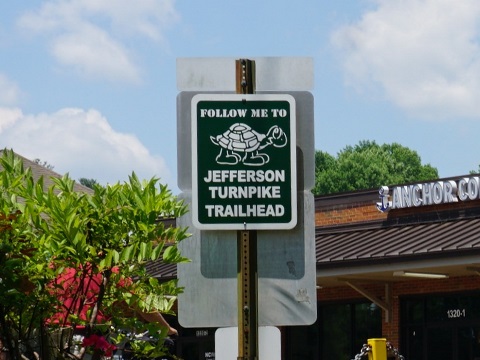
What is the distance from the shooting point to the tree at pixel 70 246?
7691 millimetres

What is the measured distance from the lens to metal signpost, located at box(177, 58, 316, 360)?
6.18 metres

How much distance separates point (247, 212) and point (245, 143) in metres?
0.36

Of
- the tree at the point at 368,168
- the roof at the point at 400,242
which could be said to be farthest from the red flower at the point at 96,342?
the tree at the point at 368,168

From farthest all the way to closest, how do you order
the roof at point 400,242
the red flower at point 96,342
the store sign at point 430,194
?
the store sign at point 430,194, the roof at point 400,242, the red flower at point 96,342

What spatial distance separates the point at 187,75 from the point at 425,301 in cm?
2104

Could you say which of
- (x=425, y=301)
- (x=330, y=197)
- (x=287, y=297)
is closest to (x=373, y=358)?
(x=287, y=297)

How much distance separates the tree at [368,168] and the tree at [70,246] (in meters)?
83.8

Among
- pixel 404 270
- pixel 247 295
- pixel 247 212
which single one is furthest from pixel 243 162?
pixel 404 270

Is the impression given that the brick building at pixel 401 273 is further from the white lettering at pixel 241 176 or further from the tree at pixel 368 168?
the tree at pixel 368 168

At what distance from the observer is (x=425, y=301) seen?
2677 cm

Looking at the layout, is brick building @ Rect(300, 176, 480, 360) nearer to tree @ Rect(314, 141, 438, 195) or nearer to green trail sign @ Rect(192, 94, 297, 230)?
green trail sign @ Rect(192, 94, 297, 230)

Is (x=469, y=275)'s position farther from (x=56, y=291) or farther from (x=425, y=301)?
(x=56, y=291)

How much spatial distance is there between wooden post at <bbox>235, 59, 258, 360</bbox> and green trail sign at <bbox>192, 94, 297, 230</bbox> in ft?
0.26

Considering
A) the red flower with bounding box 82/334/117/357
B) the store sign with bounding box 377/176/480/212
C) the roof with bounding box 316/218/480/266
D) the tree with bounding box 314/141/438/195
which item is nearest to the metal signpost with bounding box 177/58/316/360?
the red flower with bounding box 82/334/117/357
